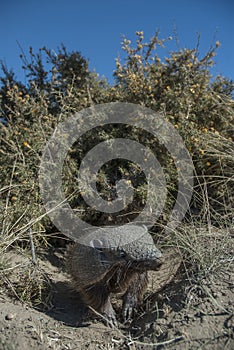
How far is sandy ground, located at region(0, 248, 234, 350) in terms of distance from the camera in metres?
2.62

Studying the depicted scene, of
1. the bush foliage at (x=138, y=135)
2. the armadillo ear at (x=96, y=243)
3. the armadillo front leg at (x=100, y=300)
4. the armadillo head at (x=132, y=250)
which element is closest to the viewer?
the armadillo head at (x=132, y=250)

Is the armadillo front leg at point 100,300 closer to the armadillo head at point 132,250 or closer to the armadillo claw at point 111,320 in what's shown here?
the armadillo claw at point 111,320

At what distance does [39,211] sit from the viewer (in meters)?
3.92

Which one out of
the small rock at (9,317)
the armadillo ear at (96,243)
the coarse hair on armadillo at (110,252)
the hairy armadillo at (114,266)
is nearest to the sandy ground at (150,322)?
the small rock at (9,317)

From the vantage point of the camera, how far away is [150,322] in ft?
9.68

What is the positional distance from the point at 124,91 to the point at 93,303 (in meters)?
2.77

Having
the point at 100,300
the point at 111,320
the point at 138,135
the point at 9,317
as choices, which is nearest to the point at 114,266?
the point at 100,300

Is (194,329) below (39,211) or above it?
Result: below

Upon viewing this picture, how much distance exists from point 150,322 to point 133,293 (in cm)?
31

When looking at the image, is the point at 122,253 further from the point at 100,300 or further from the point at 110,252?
the point at 100,300

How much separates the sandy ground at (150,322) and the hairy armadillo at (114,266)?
0.47 feet

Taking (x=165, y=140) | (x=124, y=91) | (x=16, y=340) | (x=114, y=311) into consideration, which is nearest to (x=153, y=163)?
(x=165, y=140)

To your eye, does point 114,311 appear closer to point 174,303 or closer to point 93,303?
point 93,303

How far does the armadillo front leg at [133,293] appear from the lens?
3.16m
